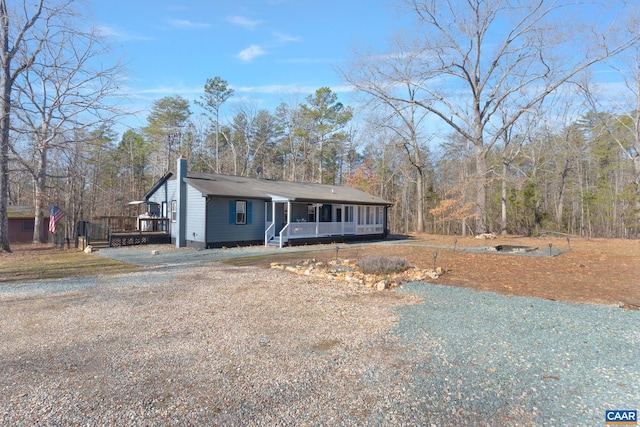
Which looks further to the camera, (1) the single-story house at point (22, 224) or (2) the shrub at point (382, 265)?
(1) the single-story house at point (22, 224)

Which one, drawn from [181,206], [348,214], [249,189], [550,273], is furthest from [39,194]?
[550,273]

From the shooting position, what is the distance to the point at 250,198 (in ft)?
54.6

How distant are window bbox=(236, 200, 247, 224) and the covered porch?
1.23 m

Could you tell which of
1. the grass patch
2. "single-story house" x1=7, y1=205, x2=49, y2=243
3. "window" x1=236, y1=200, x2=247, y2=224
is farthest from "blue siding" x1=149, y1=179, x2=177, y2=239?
"single-story house" x1=7, y1=205, x2=49, y2=243

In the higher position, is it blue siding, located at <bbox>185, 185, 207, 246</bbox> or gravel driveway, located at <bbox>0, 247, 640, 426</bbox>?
blue siding, located at <bbox>185, 185, 207, 246</bbox>

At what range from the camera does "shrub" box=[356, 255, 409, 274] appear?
9157 millimetres

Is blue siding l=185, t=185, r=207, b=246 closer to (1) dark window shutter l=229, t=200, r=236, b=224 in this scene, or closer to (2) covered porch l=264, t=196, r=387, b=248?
(1) dark window shutter l=229, t=200, r=236, b=224

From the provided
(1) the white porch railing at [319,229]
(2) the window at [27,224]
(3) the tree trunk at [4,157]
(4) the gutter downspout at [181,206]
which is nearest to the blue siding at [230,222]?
(1) the white porch railing at [319,229]

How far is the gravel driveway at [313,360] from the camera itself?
2.85m

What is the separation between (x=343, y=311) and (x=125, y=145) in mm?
35665

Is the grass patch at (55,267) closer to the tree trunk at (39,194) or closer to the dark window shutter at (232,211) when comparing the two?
the dark window shutter at (232,211)

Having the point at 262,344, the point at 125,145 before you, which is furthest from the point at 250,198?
the point at 125,145

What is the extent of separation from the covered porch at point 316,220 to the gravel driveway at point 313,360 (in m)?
10.5

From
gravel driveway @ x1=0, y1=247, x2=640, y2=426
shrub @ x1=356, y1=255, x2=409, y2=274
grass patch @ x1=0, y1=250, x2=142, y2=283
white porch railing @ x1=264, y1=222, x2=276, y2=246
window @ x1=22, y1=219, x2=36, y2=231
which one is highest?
window @ x1=22, y1=219, x2=36, y2=231
